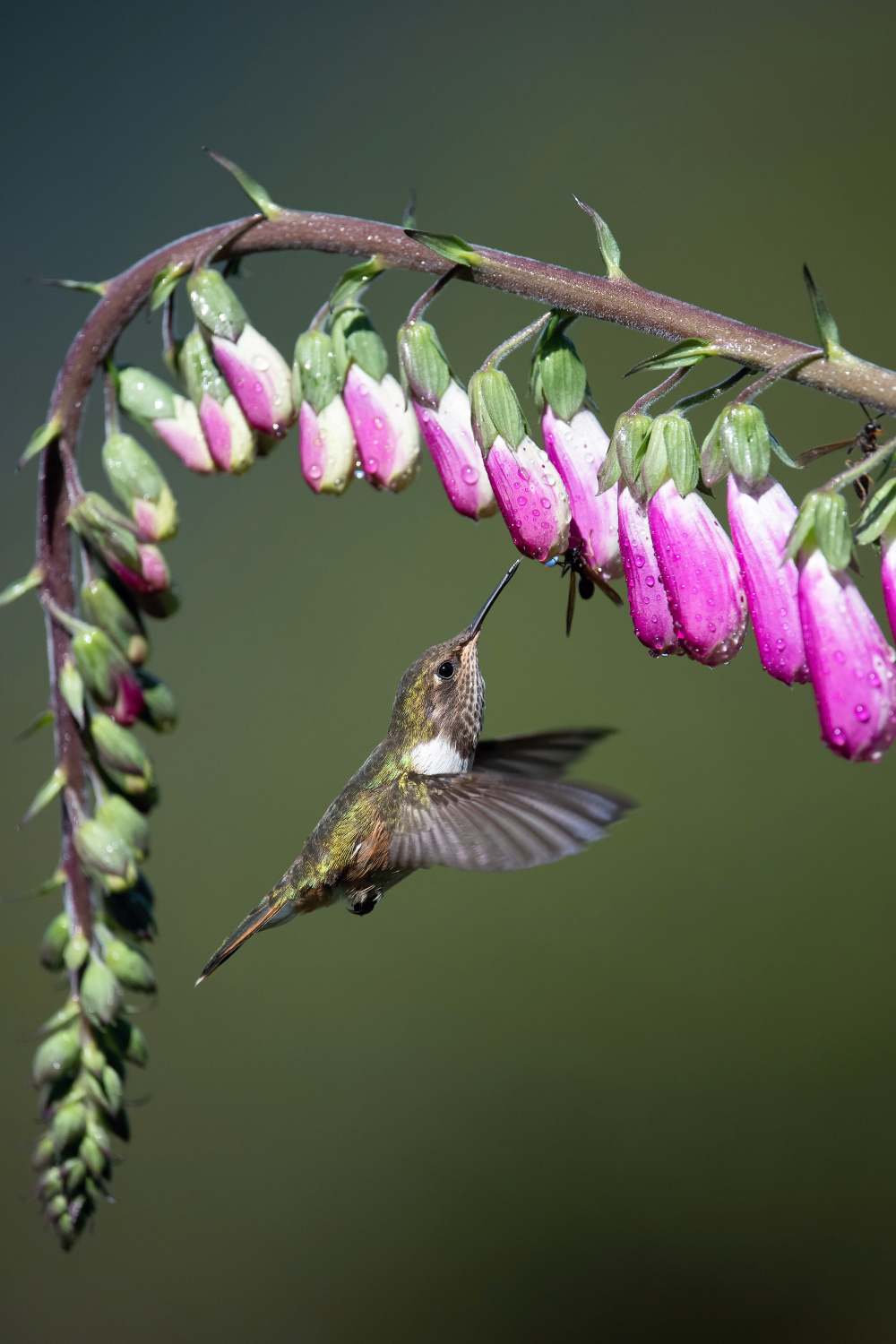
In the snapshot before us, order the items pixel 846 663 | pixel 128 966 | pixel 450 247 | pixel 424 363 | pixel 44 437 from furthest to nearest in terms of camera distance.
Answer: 1. pixel 128 966
2. pixel 44 437
3. pixel 424 363
4. pixel 450 247
5. pixel 846 663

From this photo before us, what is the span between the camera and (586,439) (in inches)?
Answer: 43.0

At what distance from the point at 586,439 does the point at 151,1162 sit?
9.46 ft

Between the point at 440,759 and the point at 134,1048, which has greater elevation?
the point at 440,759

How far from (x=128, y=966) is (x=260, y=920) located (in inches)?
6.8

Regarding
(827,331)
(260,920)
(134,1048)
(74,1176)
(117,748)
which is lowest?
(74,1176)

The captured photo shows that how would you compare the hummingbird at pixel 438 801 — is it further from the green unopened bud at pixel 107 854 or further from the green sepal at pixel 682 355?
the green sepal at pixel 682 355

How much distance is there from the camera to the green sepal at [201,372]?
3.96 feet

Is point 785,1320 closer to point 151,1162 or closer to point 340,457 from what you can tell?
point 151,1162

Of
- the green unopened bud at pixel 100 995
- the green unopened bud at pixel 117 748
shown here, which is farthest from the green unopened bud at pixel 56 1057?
the green unopened bud at pixel 117 748

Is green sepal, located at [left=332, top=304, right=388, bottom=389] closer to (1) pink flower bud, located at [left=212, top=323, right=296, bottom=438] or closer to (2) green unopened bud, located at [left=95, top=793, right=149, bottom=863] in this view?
(1) pink flower bud, located at [left=212, top=323, right=296, bottom=438]

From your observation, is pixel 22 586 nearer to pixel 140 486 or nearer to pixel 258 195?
pixel 140 486

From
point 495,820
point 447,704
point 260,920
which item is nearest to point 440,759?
point 447,704

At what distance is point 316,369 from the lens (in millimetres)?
1172

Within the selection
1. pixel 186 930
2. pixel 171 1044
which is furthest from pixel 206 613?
pixel 171 1044
